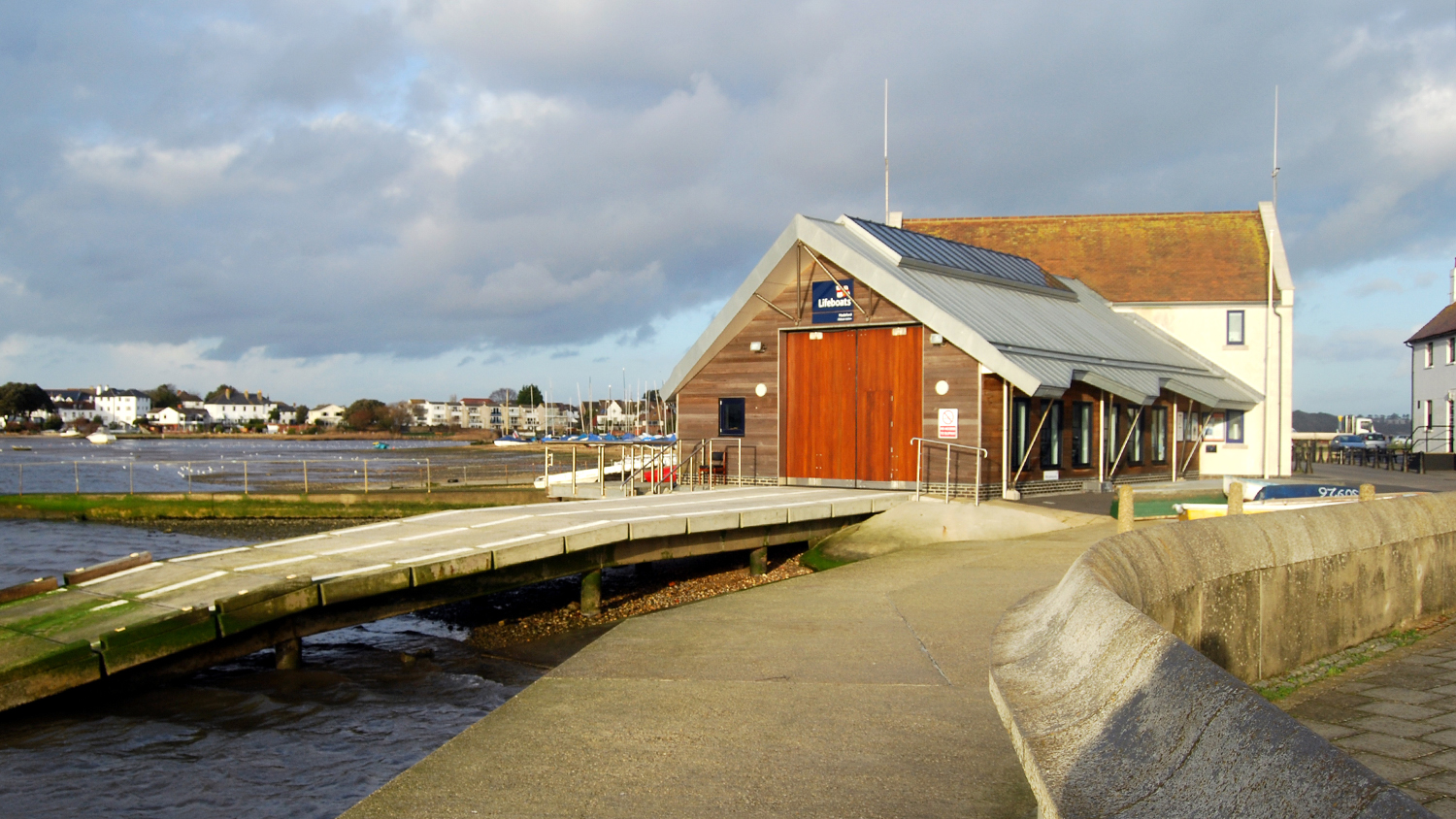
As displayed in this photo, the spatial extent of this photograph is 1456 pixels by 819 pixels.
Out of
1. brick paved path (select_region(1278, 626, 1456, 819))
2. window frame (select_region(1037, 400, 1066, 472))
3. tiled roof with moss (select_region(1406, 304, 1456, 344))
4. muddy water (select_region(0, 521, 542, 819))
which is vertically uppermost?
tiled roof with moss (select_region(1406, 304, 1456, 344))

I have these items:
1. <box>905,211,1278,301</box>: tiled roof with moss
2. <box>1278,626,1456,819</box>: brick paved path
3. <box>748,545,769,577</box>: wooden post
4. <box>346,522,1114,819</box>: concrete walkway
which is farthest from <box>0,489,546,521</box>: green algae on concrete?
<box>1278,626,1456,819</box>: brick paved path

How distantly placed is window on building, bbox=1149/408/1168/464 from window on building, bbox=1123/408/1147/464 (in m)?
0.69

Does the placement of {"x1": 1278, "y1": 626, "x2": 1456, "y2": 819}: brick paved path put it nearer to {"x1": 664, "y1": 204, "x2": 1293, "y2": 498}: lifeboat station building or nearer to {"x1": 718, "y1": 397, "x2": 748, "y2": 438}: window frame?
{"x1": 664, "y1": 204, "x2": 1293, "y2": 498}: lifeboat station building

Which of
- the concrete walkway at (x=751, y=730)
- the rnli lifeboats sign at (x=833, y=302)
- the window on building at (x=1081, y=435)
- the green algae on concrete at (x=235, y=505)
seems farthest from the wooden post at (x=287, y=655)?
the green algae on concrete at (x=235, y=505)

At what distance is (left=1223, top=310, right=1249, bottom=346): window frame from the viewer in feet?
105

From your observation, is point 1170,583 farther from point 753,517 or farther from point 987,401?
point 987,401

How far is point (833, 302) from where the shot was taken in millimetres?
21859

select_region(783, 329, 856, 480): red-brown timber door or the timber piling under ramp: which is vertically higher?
select_region(783, 329, 856, 480): red-brown timber door

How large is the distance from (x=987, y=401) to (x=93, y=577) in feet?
49.9

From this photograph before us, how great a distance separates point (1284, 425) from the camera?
3144 centimetres

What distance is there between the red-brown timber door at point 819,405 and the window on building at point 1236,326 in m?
17.0

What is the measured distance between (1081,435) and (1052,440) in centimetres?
157

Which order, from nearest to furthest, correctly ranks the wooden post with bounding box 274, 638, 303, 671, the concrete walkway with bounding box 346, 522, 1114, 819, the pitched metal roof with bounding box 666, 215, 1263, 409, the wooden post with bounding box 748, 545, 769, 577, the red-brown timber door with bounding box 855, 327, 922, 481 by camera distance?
the concrete walkway with bounding box 346, 522, 1114, 819 < the wooden post with bounding box 274, 638, 303, 671 < the wooden post with bounding box 748, 545, 769, 577 < the pitched metal roof with bounding box 666, 215, 1263, 409 < the red-brown timber door with bounding box 855, 327, 922, 481

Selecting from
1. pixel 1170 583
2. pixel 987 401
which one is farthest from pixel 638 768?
pixel 987 401
